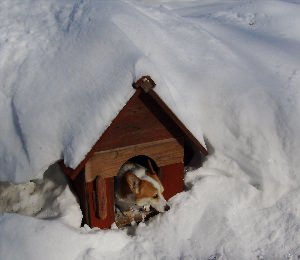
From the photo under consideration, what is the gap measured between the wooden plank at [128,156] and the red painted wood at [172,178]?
0.06 m

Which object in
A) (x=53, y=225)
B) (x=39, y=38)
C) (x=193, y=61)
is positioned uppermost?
(x=39, y=38)

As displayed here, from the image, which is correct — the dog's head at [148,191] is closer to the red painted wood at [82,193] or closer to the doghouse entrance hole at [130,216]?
the doghouse entrance hole at [130,216]

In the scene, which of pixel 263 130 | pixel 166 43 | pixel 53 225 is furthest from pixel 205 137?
pixel 53 225

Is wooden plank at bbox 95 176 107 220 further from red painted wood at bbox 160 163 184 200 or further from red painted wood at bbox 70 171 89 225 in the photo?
red painted wood at bbox 160 163 184 200

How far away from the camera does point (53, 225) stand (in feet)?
9.80

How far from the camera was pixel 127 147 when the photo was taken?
10.0 feet

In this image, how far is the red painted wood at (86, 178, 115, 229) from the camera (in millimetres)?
3059

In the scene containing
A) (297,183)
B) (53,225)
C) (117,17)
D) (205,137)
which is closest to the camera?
(53,225)

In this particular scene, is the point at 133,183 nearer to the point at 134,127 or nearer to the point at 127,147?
the point at 127,147

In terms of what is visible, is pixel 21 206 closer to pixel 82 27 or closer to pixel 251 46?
pixel 82 27

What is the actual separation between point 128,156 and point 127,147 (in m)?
A: 0.08

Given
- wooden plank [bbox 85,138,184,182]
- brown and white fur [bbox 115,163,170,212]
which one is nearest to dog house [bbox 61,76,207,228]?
wooden plank [bbox 85,138,184,182]

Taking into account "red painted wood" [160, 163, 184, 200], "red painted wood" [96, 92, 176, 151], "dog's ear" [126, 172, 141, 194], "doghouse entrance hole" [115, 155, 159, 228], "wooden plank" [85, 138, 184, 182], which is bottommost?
"doghouse entrance hole" [115, 155, 159, 228]

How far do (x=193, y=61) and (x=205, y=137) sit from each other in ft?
2.66
